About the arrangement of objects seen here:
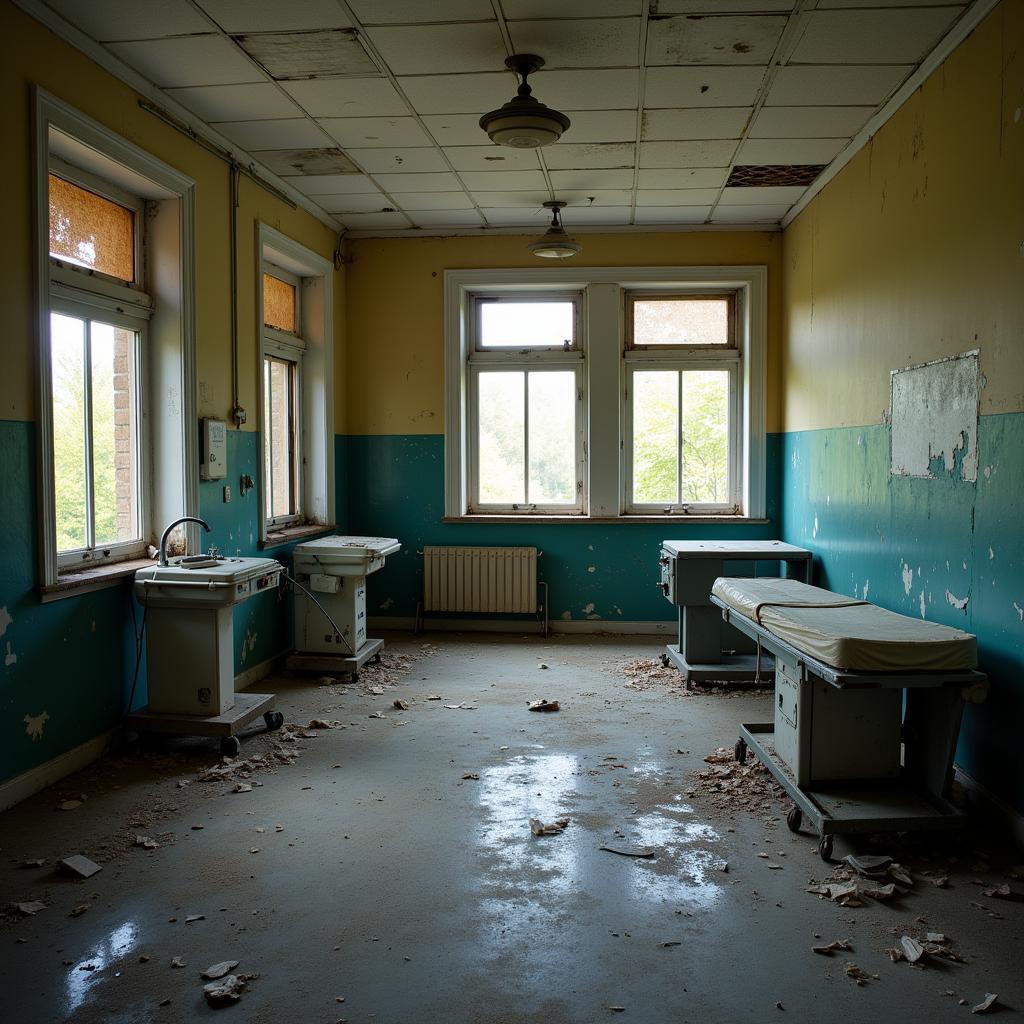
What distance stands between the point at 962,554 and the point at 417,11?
10.2 feet

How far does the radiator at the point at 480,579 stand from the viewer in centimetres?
680

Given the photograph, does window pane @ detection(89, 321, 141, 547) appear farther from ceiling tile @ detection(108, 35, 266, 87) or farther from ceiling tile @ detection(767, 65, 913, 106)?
ceiling tile @ detection(767, 65, 913, 106)

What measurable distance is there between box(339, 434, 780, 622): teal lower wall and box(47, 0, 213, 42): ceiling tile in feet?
12.2

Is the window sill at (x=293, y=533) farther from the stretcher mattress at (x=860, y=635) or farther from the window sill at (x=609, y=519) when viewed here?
the stretcher mattress at (x=860, y=635)

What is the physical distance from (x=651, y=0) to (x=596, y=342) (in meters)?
3.53

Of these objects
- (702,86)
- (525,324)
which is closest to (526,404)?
(525,324)

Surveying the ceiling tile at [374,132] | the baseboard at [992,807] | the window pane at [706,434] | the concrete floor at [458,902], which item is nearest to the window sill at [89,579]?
the concrete floor at [458,902]

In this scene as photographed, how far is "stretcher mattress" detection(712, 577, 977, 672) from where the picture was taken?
291 centimetres

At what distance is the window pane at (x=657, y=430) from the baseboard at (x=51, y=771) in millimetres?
4395

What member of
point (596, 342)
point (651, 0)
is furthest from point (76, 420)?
point (596, 342)

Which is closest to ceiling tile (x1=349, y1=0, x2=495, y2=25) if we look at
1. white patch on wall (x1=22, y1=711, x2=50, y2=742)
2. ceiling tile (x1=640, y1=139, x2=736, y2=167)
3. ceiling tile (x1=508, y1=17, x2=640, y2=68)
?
ceiling tile (x1=508, y1=17, x2=640, y2=68)

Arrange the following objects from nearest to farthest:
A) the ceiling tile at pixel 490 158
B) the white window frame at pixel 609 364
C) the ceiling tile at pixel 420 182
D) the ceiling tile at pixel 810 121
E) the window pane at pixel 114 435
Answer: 1. the window pane at pixel 114 435
2. the ceiling tile at pixel 810 121
3. the ceiling tile at pixel 490 158
4. the ceiling tile at pixel 420 182
5. the white window frame at pixel 609 364

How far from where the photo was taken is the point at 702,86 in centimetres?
417

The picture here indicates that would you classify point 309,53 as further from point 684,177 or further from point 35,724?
point 35,724
